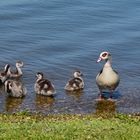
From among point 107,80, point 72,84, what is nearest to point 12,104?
point 72,84

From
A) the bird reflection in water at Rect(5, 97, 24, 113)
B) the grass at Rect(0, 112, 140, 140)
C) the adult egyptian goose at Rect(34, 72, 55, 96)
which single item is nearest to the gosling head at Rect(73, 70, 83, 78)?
the adult egyptian goose at Rect(34, 72, 55, 96)

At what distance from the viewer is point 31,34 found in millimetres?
21266

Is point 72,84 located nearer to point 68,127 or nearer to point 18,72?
point 18,72

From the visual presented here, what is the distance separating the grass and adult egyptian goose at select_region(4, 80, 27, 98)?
2.40 m

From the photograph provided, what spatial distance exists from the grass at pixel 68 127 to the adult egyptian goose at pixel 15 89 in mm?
2403

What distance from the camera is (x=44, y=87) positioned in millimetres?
15703

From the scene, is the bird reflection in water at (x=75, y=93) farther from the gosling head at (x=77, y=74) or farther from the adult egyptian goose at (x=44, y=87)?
the adult egyptian goose at (x=44, y=87)

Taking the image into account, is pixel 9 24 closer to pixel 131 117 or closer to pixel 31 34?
pixel 31 34

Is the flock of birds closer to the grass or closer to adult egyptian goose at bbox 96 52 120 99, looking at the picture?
adult egyptian goose at bbox 96 52 120 99

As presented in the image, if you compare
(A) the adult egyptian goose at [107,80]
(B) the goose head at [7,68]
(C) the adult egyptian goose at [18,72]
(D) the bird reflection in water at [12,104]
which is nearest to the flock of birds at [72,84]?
(A) the adult egyptian goose at [107,80]

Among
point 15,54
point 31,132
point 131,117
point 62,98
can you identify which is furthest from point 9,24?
point 31,132

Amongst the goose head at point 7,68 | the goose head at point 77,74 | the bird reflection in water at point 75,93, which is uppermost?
the goose head at point 7,68

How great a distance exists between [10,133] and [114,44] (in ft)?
34.5

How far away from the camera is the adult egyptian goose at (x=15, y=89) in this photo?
50.5 ft
